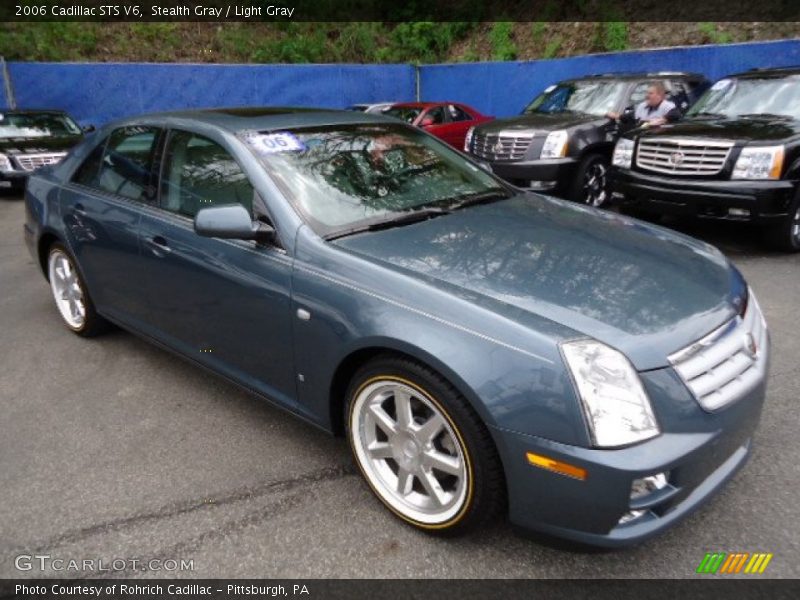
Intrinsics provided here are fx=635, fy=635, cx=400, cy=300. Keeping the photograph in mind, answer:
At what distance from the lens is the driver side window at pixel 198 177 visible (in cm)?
303

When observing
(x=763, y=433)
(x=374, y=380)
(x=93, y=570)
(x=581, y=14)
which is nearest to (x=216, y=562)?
(x=93, y=570)

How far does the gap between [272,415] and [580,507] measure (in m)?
1.88

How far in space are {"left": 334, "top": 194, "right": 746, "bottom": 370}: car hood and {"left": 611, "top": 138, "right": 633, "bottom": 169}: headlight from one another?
3754mm

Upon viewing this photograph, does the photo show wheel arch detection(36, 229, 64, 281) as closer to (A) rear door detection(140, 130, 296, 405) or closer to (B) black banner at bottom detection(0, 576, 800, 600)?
(A) rear door detection(140, 130, 296, 405)

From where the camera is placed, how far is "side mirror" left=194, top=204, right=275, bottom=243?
8.80 feet

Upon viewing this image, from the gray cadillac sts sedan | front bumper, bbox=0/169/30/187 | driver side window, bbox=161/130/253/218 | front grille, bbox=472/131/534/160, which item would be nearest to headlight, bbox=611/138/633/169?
front grille, bbox=472/131/534/160

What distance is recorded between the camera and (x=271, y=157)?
2990 mm

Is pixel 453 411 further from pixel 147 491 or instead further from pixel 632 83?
pixel 632 83

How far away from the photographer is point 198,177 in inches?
128

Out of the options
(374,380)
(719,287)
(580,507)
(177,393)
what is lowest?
(177,393)

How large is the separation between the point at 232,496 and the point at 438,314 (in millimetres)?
1271

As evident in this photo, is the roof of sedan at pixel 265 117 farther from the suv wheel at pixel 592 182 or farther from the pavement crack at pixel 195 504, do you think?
the suv wheel at pixel 592 182

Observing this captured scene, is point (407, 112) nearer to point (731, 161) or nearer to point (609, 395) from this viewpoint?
point (731, 161)

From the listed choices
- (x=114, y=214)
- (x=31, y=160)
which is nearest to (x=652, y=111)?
(x=114, y=214)
